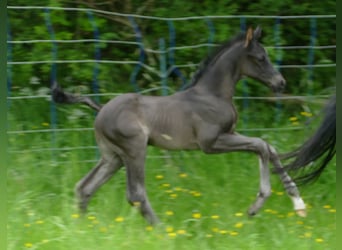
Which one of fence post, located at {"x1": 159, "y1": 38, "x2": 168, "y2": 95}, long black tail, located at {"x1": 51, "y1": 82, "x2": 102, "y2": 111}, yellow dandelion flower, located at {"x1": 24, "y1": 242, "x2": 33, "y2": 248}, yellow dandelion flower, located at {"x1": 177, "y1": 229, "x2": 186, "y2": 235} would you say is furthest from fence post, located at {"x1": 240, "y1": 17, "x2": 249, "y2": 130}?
yellow dandelion flower, located at {"x1": 24, "y1": 242, "x2": 33, "y2": 248}

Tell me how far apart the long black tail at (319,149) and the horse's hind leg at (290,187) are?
0.38 feet

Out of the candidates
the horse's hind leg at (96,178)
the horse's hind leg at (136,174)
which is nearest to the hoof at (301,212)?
the horse's hind leg at (136,174)

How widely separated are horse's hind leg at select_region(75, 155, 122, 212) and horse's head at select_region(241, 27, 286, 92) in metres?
1.21

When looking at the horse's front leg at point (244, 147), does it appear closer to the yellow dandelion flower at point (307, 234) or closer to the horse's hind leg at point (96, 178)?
the yellow dandelion flower at point (307, 234)

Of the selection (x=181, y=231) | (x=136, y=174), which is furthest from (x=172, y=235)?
(x=136, y=174)

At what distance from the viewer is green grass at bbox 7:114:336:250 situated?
578 cm

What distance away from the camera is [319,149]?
20.6 feet

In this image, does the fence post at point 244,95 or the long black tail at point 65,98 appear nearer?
the long black tail at point 65,98

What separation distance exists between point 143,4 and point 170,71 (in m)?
1.62

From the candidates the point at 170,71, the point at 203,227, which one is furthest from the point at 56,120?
the point at 203,227

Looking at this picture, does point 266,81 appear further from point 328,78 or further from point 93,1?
point 93,1

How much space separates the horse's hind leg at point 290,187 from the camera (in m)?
6.59

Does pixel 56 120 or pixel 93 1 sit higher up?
pixel 93 1

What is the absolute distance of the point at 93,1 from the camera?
943cm
